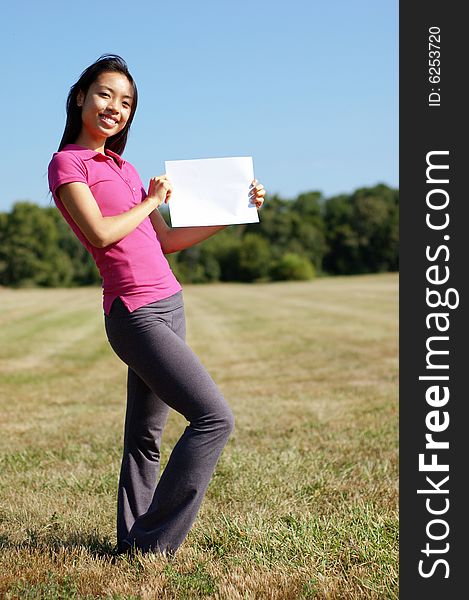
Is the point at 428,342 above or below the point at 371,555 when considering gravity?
above

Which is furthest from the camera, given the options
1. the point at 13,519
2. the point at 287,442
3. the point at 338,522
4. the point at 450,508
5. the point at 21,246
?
the point at 21,246

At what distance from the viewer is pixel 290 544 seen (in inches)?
154

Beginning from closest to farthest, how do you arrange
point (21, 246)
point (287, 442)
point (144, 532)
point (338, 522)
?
point (144, 532)
point (338, 522)
point (287, 442)
point (21, 246)

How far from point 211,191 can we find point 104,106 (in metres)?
0.63

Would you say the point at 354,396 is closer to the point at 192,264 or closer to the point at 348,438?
the point at 348,438

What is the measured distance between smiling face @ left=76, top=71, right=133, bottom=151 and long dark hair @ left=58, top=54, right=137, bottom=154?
0.03m

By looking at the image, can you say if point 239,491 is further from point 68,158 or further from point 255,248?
point 255,248

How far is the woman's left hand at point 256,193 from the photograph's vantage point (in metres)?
3.76

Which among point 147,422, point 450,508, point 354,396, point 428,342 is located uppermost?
point 428,342

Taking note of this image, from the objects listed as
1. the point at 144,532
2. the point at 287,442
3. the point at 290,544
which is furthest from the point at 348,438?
the point at 144,532

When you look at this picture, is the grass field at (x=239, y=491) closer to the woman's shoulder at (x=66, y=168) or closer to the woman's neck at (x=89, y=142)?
the woman's shoulder at (x=66, y=168)

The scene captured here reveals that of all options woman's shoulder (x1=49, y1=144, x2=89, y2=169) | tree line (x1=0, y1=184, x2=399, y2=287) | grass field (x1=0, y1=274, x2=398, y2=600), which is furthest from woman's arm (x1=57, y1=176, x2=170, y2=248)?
tree line (x1=0, y1=184, x2=399, y2=287)

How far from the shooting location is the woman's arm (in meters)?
3.40

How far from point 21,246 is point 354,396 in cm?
7179
